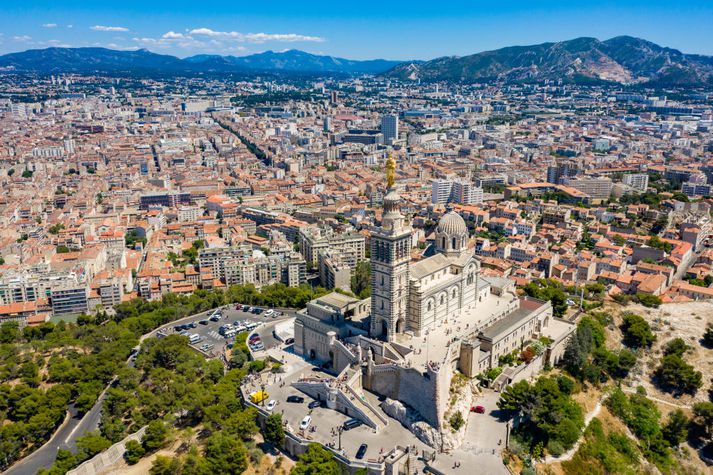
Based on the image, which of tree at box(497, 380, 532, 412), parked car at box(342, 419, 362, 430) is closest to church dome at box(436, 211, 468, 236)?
tree at box(497, 380, 532, 412)

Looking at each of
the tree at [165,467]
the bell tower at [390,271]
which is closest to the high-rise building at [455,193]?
the bell tower at [390,271]

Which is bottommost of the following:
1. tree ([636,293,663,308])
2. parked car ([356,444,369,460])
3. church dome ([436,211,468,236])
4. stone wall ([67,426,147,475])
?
stone wall ([67,426,147,475])

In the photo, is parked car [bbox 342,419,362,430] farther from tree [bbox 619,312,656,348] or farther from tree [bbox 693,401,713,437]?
tree [bbox 619,312,656,348]

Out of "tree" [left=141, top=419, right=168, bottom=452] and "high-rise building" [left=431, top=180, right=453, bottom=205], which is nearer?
"tree" [left=141, top=419, right=168, bottom=452]

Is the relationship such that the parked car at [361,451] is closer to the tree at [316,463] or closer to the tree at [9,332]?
the tree at [316,463]

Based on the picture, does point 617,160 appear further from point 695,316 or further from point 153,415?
point 153,415

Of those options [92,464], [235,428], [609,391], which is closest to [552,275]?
[609,391]

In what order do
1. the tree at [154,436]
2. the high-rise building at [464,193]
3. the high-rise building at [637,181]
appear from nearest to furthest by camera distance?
1. the tree at [154,436]
2. the high-rise building at [464,193]
3. the high-rise building at [637,181]
